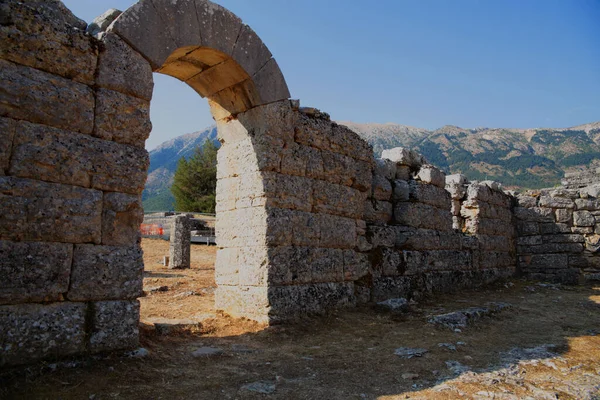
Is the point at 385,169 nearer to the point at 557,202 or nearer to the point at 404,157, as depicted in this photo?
the point at 404,157

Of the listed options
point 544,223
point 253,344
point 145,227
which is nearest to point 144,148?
point 253,344

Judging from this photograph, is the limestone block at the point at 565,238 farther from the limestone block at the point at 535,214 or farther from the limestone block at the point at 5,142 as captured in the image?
the limestone block at the point at 5,142

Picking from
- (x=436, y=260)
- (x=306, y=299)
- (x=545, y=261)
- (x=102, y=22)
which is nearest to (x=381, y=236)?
(x=436, y=260)

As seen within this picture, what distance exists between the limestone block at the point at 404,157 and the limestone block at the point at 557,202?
17.5 feet

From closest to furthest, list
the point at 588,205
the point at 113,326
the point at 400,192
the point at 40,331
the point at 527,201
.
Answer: the point at 40,331
the point at 113,326
the point at 400,192
the point at 588,205
the point at 527,201

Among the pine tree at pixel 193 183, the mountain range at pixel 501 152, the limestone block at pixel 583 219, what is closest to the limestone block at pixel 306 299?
the limestone block at pixel 583 219

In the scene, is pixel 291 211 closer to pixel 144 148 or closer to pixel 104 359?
pixel 144 148

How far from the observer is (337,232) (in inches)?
263

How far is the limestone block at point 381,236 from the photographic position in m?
7.48

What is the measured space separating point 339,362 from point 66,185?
9.99 feet

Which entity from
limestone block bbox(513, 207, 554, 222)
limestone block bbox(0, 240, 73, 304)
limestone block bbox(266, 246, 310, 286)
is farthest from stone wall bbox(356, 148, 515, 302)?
limestone block bbox(0, 240, 73, 304)

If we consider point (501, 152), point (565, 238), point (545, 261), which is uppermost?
point (501, 152)

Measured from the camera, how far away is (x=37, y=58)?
12.3 ft

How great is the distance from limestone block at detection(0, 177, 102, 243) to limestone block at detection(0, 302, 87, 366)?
57 cm
